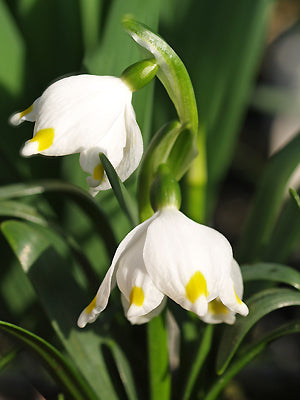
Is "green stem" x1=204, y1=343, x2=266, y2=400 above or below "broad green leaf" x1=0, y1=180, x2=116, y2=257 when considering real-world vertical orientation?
below

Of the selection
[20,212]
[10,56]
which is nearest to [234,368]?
[20,212]

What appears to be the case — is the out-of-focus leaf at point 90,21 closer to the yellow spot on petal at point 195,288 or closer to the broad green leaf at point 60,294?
the broad green leaf at point 60,294

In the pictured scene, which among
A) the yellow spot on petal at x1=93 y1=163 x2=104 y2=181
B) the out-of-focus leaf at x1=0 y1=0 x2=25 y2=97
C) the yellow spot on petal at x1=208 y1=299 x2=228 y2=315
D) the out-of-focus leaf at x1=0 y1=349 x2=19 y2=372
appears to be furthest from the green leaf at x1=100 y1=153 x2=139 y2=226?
the out-of-focus leaf at x1=0 y1=0 x2=25 y2=97

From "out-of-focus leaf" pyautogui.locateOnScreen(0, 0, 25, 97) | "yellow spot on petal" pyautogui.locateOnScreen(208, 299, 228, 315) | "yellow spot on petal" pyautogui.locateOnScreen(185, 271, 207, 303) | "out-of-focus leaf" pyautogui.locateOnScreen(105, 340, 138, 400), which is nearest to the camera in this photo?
"yellow spot on petal" pyautogui.locateOnScreen(185, 271, 207, 303)

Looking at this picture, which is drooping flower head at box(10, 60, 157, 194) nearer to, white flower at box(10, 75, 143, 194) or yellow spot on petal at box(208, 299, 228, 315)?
white flower at box(10, 75, 143, 194)

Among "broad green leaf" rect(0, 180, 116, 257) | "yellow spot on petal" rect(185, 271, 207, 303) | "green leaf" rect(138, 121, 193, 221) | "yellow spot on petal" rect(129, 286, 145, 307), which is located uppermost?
"green leaf" rect(138, 121, 193, 221)

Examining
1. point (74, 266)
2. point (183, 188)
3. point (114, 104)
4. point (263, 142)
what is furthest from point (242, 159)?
point (114, 104)

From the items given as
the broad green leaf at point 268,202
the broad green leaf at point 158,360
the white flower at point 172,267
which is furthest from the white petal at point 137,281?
the broad green leaf at point 268,202

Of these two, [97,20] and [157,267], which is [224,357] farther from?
[97,20]
